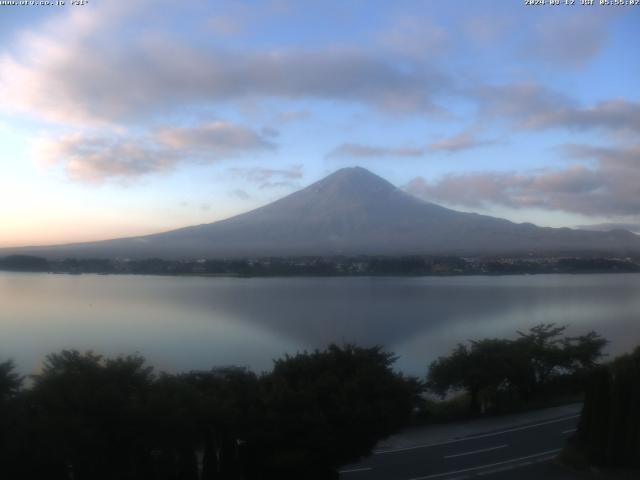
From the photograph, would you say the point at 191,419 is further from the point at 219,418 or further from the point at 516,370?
the point at 516,370

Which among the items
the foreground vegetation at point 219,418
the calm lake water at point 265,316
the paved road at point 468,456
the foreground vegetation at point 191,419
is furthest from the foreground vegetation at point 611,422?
the calm lake water at point 265,316

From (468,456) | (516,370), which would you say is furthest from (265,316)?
(468,456)

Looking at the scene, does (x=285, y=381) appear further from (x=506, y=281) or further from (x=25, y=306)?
(x=506, y=281)

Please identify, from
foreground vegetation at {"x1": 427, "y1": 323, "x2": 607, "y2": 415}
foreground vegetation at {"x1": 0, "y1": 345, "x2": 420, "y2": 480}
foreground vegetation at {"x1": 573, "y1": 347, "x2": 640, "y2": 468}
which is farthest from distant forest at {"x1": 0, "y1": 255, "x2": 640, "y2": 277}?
foreground vegetation at {"x1": 573, "y1": 347, "x2": 640, "y2": 468}

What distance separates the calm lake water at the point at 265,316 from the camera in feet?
45.5

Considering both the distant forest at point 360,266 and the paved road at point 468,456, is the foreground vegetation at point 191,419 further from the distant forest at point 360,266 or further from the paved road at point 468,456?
the distant forest at point 360,266

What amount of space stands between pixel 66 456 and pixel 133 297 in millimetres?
18256

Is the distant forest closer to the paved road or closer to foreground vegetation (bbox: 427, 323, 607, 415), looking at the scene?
foreground vegetation (bbox: 427, 323, 607, 415)

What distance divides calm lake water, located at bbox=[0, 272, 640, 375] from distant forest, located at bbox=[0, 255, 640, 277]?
1.48m

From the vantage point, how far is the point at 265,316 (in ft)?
63.9

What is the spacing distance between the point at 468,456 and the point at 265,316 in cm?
1137

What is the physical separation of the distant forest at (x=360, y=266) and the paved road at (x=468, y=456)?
24.9 meters

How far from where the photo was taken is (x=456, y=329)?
62.6 feet

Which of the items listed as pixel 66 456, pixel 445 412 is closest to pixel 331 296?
pixel 445 412
